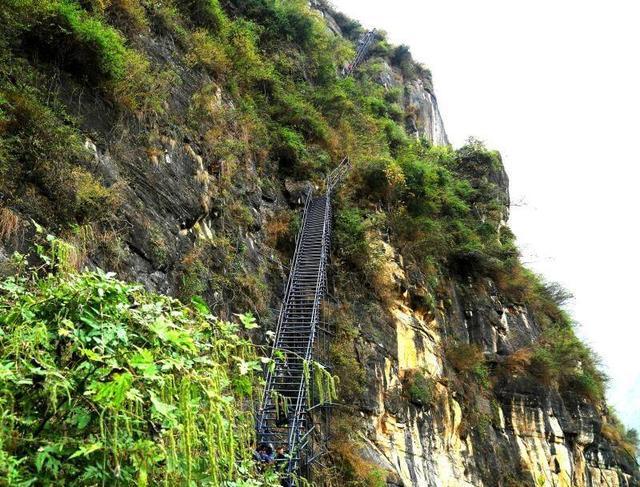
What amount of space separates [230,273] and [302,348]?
6.44ft

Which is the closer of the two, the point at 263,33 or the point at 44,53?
the point at 44,53

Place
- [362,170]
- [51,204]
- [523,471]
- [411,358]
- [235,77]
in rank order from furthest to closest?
1. [362,170]
2. [523,471]
3. [235,77]
4. [411,358]
5. [51,204]

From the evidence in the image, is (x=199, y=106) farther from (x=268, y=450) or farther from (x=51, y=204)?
(x=268, y=450)

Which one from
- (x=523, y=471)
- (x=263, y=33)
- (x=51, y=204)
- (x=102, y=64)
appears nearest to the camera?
(x=51, y=204)

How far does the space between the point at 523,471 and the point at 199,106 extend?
1337 cm

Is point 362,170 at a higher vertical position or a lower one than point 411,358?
higher

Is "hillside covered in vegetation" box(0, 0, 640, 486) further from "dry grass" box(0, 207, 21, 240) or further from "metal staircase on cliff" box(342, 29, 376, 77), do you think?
"metal staircase on cliff" box(342, 29, 376, 77)

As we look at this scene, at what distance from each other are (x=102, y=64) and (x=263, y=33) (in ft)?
33.6

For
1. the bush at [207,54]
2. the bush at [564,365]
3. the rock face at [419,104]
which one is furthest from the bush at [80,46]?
the rock face at [419,104]

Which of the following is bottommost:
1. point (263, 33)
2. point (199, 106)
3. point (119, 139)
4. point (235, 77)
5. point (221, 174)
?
point (119, 139)

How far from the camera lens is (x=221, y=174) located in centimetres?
1033

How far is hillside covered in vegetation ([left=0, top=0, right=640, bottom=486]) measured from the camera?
266cm

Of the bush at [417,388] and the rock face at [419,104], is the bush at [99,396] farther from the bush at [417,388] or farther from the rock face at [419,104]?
the rock face at [419,104]

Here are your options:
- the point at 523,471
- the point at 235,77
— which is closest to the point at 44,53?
the point at 235,77
